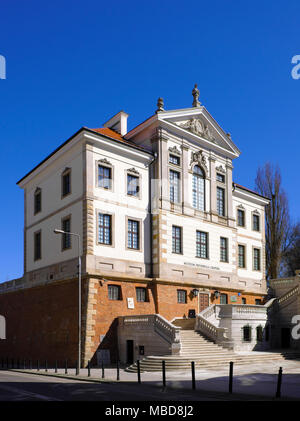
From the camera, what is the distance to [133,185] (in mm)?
36219

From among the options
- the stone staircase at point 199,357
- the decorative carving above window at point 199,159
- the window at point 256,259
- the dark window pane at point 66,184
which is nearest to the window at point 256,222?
the window at point 256,259

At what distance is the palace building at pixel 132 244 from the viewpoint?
3189 cm

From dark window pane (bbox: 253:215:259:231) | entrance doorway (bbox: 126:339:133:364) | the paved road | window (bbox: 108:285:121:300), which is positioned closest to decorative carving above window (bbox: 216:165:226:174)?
dark window pane (bbox: 253:215:259:231)

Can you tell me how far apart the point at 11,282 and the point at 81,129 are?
17202 mm

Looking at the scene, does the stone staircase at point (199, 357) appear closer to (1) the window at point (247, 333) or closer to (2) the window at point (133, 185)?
(1) the window at point (247, 333)

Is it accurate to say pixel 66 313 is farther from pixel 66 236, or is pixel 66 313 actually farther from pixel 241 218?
pixel 241 218

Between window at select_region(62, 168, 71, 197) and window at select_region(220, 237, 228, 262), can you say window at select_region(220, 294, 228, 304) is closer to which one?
window at select_region(220, 237, 228, 262)

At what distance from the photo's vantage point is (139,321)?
3062 cm

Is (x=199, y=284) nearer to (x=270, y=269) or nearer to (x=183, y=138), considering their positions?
(x=183, y=138)

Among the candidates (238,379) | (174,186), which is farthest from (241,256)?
(238,379)

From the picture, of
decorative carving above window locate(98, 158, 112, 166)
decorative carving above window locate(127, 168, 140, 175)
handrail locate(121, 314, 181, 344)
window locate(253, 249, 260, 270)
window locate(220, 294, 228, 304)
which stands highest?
decorative carving above window locate(98, 158, 112, 166)

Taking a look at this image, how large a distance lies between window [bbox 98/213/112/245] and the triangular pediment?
9.06 m

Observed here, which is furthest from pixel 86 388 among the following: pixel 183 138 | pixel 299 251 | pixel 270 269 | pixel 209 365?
pixel 299 251

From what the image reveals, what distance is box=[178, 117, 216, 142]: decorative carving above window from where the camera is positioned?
130 ft
